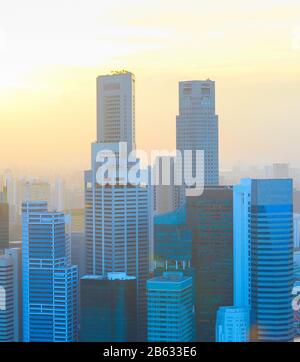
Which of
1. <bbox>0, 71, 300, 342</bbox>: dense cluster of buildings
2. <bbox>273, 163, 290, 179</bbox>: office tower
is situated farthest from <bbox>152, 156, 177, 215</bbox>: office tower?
<bbox>273, 163, 290, 179</bbox>: office tower

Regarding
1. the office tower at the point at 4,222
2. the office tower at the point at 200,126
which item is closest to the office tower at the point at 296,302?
the office tower at the point at 200,126

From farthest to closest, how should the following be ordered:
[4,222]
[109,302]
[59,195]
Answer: [109,302], [4,222], [59,195]

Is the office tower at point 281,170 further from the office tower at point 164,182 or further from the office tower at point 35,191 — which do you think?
the office tower at point 35,191

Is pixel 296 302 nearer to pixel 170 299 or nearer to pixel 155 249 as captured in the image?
pixel 170 299

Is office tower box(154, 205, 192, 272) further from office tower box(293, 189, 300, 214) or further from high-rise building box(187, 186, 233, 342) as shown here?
office tower box(293, 189, 300, 214)

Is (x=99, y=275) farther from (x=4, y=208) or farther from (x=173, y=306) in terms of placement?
(x=4, y=208)

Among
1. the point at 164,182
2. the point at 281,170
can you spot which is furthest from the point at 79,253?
the point at 281,170
